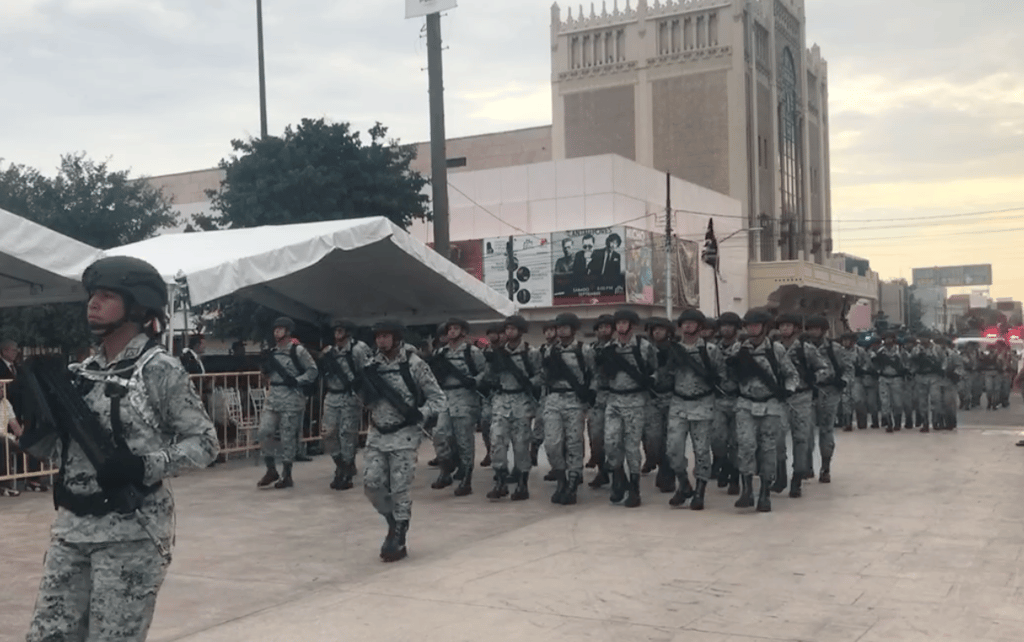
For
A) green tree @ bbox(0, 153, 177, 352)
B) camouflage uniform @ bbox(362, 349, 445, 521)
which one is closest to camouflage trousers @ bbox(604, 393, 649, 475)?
camouflage uniform @ bbox(362, 349, 445, 521)

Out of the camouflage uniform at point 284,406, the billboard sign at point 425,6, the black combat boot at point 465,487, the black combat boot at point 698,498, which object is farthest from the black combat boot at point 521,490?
the billboard sign at point 425,6

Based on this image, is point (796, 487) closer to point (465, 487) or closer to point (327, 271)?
point (465, 487)

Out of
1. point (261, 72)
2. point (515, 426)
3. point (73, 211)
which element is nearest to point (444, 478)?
point (515, 426)

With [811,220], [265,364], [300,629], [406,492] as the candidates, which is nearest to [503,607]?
[300,629]

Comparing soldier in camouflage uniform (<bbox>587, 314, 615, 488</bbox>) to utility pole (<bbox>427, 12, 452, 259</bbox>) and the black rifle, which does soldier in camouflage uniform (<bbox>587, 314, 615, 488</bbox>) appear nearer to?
utility pole (<bbox>427, 12, 452, 259</bbox>)

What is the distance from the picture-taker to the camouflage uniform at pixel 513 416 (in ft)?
38.0

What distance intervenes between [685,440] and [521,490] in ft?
6.27

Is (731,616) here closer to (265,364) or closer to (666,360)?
(666,360)

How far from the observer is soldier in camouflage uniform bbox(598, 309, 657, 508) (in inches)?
430

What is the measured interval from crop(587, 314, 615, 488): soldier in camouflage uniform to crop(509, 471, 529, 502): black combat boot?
1037 millimetres

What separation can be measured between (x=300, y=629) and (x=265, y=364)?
6.95 m

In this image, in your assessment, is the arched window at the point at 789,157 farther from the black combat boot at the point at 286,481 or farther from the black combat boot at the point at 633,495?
the black combat boot at the point at 633,495

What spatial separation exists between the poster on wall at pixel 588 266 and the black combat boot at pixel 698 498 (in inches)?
1164

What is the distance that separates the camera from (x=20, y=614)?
6738 millimetres
